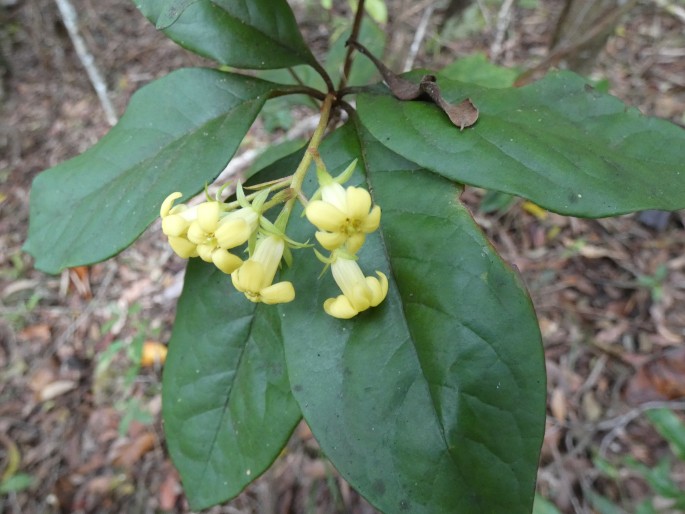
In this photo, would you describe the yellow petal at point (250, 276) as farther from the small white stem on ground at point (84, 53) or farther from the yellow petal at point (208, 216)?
the small white stem on ground at point (84, 53)

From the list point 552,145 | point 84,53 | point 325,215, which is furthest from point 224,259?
point 84,53

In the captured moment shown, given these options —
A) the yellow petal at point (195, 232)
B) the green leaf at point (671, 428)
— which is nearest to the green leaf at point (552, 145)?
the yellow petal at point (195, 232)

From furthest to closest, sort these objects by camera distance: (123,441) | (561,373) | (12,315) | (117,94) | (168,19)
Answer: (117,94), (12,315), (123,441), (561,373), (168,19)

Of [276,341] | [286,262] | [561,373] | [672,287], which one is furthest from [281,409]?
[672,287]

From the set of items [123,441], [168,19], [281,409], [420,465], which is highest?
[168,19]

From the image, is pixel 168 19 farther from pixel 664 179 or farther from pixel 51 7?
pixel 51 7

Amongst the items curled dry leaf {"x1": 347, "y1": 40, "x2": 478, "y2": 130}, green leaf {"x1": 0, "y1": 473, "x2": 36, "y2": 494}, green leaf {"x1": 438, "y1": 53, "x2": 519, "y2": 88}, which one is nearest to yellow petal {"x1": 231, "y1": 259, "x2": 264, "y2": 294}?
curled dry leaf {"x1": 347, "y1": 40, "x2": 478, "y2": 130}
